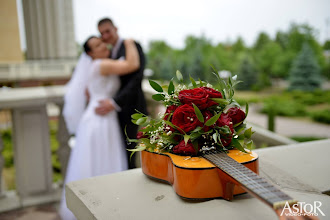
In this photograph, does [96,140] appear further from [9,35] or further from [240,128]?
[9,35]

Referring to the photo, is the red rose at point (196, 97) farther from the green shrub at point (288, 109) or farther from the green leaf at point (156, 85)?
the green shrub at point (288, 109)

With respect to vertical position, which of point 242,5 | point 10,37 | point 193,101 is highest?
point 242,5

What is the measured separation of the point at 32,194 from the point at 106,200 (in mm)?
2084

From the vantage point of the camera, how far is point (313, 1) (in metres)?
6.61

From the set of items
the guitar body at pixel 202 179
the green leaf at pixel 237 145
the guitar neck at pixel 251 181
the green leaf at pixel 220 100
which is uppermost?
the green leaf at pixel 220 100

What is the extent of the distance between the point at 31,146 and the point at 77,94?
22.9 inches

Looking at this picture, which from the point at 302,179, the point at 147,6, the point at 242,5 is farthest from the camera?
the point at 147,6

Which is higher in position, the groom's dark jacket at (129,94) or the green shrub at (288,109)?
the groom's dark jacket at (129,94)

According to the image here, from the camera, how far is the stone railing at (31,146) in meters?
2.62

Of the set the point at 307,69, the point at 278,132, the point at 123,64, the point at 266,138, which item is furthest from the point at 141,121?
the point at 307,69

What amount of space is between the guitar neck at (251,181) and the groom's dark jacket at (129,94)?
1.50 m

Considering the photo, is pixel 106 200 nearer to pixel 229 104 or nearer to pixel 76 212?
pixel 76 212

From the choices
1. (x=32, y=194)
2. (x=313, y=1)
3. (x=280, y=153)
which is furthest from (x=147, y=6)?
(x=280, y=153)

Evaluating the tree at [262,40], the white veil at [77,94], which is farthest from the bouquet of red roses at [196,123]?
the tree at [262,40]
